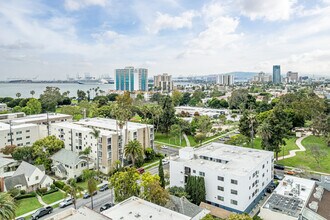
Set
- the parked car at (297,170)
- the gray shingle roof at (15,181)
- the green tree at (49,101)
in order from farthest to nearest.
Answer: the green tree at (49,101) < the parked car at (297,170) < the gray shingle roof at (15,181)

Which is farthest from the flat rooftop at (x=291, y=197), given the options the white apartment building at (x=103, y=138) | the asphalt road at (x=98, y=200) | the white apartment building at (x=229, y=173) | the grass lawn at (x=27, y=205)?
the grass lawn at (x=27, y=205)

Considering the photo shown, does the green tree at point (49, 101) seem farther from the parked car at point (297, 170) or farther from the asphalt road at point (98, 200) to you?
the parked car at point (297, 170)

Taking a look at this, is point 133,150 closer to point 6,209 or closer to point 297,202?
point 297,202

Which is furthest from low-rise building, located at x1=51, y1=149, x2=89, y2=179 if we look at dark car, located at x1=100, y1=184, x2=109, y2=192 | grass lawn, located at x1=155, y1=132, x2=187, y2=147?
grass lawn, located at x1=155, y1=132, x2=187, y2=147

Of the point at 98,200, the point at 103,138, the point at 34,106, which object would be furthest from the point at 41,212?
the point at 34,106

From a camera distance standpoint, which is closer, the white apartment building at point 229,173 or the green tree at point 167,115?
the white apartment building at point 229,173

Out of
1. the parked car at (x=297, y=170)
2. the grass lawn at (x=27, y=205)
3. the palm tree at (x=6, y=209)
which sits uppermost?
the palm tree at (x=6, y=209)

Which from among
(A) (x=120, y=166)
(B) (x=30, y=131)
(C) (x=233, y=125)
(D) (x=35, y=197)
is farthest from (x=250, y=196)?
(C) (x=233, y=125)
